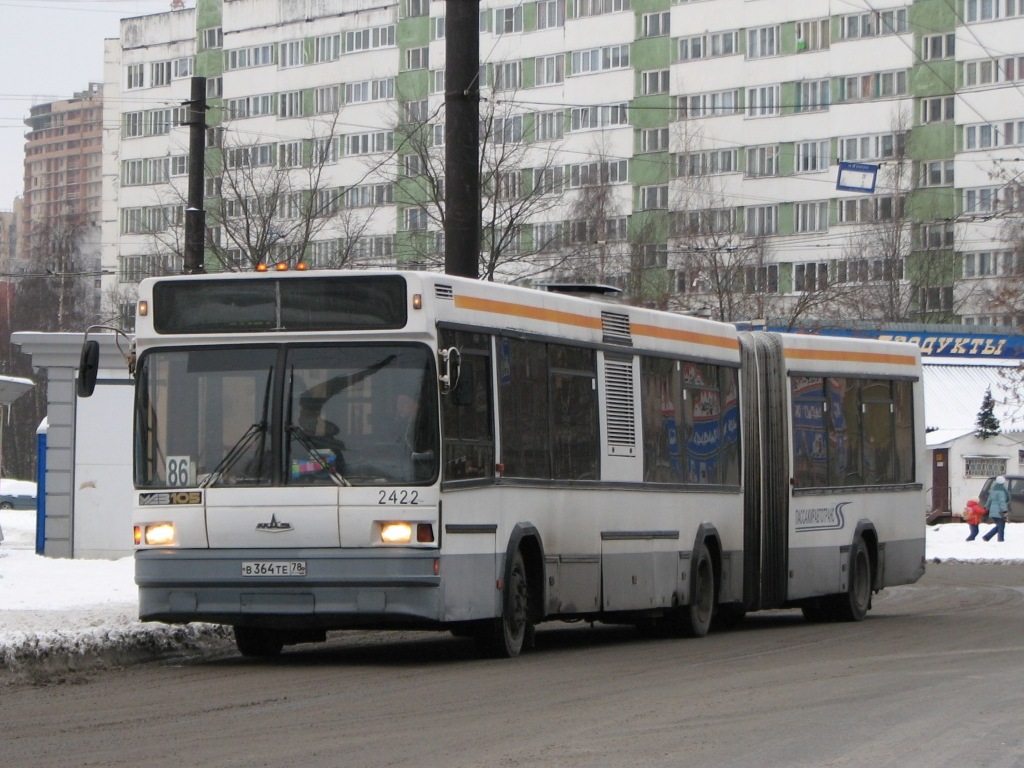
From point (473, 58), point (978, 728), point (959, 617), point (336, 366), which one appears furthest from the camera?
point (959, 617)

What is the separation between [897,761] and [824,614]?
40.2ft

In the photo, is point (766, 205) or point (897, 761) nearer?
point (897, 761)

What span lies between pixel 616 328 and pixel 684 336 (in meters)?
1.53

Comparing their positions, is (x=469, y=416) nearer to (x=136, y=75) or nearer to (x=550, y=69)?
(x=550, y=69)

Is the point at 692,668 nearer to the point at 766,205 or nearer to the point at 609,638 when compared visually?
the point at 609,638

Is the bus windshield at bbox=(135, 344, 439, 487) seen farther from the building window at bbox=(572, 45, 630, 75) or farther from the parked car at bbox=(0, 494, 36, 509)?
the building window at bbox=(572, 45, 630, 75)

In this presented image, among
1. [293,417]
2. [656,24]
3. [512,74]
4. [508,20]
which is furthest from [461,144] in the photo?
[508,20]

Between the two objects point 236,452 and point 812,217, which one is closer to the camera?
point 236,452

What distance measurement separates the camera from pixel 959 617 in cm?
2086

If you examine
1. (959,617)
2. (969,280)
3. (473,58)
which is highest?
(969,280)

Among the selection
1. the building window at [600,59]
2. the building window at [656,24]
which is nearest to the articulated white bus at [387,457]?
the building window at [656,24]

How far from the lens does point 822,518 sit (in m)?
20.1

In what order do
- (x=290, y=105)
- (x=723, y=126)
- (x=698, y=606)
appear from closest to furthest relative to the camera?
(x=698, y=606)
(x=723, y=126)
(x=290, y=105)

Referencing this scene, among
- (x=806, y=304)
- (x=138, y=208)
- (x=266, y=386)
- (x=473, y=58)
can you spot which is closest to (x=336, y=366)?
(x=266, y=386)
